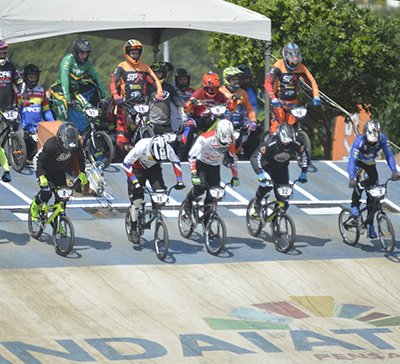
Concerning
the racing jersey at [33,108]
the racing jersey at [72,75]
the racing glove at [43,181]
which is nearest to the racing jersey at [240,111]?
the racing jersey at [72,75]

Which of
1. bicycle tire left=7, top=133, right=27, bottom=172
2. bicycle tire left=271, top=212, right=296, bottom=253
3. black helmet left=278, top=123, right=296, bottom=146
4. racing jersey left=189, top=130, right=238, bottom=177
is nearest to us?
racing jersey left=189, top=130, right=238, bottom=177

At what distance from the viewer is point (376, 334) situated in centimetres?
1564

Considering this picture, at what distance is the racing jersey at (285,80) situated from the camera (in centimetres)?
2172

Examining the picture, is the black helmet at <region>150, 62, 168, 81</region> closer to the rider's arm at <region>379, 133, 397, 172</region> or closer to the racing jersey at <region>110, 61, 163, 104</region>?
the racing jersey at <region>110, 61, 163, 104</region>

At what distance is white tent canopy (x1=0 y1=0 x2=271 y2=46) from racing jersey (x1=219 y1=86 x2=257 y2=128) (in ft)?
4.18

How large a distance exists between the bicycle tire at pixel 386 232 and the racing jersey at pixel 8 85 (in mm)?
7035

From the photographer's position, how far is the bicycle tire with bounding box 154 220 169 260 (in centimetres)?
1775

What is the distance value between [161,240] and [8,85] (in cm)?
510

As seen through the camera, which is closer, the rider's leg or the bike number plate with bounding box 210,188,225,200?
the rider's leg

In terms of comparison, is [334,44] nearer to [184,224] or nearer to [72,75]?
[72,75]

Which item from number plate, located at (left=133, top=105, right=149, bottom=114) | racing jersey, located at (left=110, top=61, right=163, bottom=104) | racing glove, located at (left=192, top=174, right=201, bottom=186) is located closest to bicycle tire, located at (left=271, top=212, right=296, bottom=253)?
racing glove, located at (left=192, top=174, right=201, bottom=186)

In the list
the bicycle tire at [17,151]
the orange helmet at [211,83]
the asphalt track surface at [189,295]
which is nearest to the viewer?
the asphalt track surface at [189,295]

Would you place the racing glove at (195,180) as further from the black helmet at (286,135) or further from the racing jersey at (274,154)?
the black helmet at (286,135)

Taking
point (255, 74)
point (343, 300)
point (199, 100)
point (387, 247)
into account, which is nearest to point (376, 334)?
point (343, 300)
